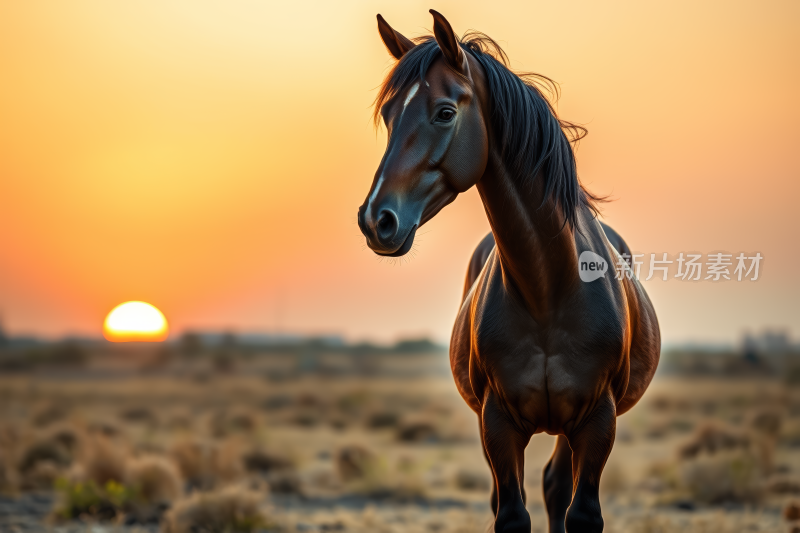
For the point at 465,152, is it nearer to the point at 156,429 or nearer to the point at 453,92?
the point at 453,92

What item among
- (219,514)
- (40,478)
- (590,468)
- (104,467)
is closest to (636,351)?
(590,468)

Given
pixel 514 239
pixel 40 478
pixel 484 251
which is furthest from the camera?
pixel 40 478

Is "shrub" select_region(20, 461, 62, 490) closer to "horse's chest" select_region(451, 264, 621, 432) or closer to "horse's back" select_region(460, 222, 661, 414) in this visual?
"horse's back" select_region(460, 222, 661, 414)

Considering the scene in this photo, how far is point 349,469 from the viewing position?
13555mm

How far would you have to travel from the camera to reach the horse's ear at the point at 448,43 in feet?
10.1

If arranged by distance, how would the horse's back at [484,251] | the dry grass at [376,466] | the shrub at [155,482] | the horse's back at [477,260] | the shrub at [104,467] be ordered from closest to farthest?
the horse's back at [484,251] → the horse's back at [477,260] → the dry grass at [376,466] → the shrub at [155,482] → the shrub at [104,467]

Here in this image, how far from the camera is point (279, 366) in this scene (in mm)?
58469

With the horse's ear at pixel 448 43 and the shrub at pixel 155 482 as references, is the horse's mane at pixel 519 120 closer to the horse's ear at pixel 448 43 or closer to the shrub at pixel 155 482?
the horse's ear at pixel 448 43

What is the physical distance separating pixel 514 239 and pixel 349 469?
423 inches

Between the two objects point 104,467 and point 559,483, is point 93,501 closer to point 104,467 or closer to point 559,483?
point 104,467

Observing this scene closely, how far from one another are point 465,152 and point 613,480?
11600 millimetres

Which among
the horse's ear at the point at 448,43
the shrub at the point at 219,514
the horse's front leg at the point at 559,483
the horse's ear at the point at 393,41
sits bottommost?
the shrub at the point at 219,514

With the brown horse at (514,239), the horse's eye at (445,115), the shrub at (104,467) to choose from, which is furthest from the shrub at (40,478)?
the horse's eye at (445,115)

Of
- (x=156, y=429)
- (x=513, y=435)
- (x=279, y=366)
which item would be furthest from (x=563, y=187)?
(x=279, y=366)
